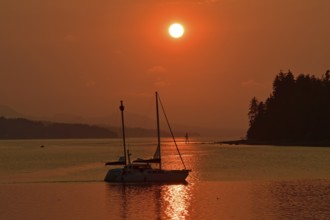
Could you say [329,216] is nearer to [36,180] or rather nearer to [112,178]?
[112,178]

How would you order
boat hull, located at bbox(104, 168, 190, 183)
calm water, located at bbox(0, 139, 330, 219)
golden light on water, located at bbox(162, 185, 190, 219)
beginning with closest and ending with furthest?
golden light on water, located at bbox(162, 185, 190, 219) < calm water, located at bbox(0, 139, 330, 219) < boat hull, located at bbox(104, 168, 190, 183)

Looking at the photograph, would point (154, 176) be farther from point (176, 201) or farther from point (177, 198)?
point (176, 201)

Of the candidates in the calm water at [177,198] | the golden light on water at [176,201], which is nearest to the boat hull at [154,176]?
the calm water at [177,198]

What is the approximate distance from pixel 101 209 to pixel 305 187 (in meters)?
30.5

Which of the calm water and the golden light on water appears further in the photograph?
the calm water

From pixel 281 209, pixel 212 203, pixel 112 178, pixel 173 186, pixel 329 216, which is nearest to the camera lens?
pixel 329 216

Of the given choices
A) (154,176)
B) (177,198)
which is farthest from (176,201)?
(154,176)

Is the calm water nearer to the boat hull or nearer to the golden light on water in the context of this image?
the golden light on water

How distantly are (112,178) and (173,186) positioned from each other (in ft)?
37.8

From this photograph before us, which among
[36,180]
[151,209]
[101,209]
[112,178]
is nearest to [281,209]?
[151,209]

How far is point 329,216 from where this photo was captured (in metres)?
53.6

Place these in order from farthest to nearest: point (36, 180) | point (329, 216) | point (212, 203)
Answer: point (36, 180) < point (212, 203) < point (329, 216)

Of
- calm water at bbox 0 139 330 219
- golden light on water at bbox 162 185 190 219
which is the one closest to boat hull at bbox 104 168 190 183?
calm water at bbox 0 139 330 219

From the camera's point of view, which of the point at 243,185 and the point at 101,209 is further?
the point at 243,185
